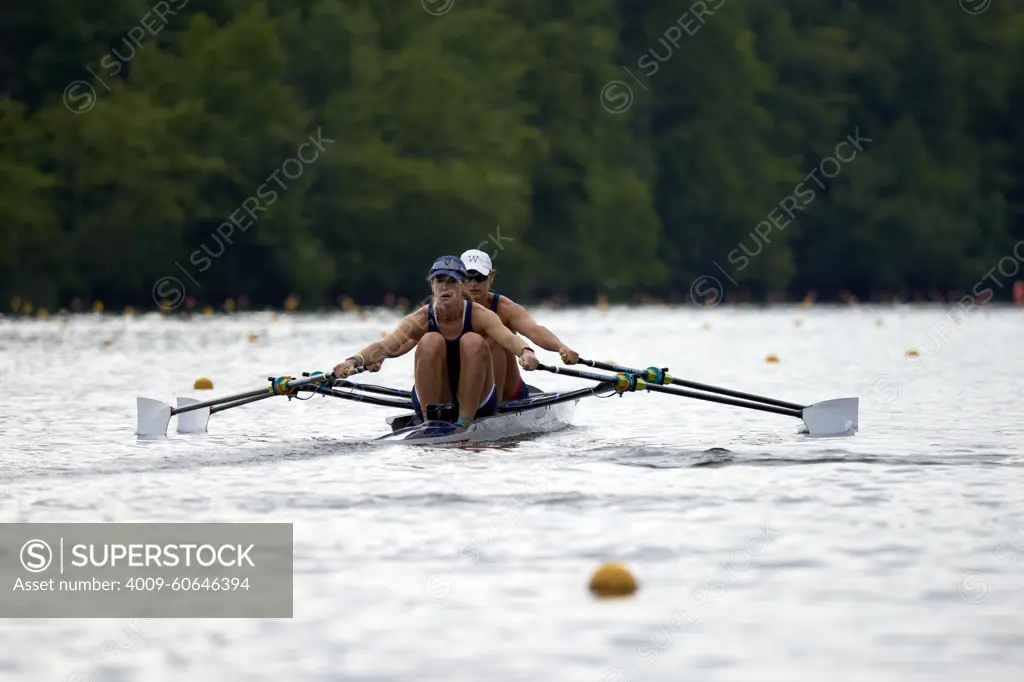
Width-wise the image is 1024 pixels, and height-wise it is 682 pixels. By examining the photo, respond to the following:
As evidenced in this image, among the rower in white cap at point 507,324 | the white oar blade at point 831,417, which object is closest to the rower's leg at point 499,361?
the rower in white cap at point 507,324

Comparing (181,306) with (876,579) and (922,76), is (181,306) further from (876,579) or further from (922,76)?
(876,579)

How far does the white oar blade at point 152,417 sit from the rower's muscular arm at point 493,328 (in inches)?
114

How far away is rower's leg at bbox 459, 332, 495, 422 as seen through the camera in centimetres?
1393

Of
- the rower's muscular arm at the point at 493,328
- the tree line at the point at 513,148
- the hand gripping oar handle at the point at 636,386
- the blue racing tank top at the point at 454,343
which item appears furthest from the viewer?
the tree line at the point at 513,148

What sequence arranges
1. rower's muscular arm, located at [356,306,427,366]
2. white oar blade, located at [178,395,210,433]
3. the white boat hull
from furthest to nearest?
1. white oar blade, located at [178,395,210,433]
2. rower's muscular arm, located at [356,306,427,366]
3. the white boat hull

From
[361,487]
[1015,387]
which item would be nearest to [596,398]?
[1015,387]

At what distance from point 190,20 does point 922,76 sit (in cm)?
3501

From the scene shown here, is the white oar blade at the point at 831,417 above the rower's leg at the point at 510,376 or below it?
below

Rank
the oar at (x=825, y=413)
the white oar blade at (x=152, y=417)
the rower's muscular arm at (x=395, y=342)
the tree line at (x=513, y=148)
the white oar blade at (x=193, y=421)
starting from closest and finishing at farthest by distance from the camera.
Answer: the rower's muscular arm at (x=395, y=342)
the oar at (x=825, y=413)
the white oar blade at (x=152, y=417)
the white oar blade at (x=193, y=421)
the tree line at (x=513, y=148)

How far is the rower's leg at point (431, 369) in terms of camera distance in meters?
13.9

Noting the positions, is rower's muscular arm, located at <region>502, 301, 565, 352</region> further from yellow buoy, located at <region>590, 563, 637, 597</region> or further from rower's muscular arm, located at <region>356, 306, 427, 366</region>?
yellow buoy, located at <region>590, 563, 637, 597</region>

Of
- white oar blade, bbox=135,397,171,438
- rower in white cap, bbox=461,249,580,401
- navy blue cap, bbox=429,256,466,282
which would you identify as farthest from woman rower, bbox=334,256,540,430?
white oar blade, bbox=135,397,171,438

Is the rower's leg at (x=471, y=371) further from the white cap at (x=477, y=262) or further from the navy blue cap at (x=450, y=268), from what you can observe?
the white cap at (x=477, y=262)

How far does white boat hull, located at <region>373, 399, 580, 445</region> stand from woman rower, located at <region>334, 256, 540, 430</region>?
0.09 meters
